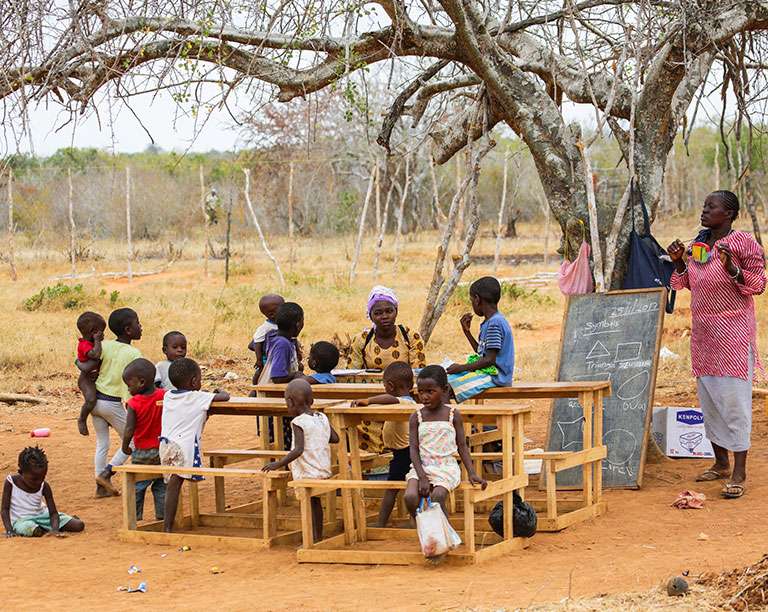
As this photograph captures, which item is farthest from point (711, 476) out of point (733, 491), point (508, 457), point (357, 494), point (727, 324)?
point (357, 494)

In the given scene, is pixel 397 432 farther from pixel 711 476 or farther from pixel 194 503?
pixel 711 476

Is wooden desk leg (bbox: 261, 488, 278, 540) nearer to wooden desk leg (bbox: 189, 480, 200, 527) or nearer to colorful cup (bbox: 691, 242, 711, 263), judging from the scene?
wooden desk leg (bbox: 189, 480, 200, 527)

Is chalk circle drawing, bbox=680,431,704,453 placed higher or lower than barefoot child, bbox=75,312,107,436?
lower

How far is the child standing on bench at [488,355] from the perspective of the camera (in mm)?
6445

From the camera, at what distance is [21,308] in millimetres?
18234

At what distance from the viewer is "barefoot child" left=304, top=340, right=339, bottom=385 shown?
714cm

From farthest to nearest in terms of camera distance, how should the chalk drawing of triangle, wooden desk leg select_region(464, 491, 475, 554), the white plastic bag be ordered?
the chalk drawing of triangle → wooden desk leg select_region(464, 491, 475, 554) → the white plastic bag

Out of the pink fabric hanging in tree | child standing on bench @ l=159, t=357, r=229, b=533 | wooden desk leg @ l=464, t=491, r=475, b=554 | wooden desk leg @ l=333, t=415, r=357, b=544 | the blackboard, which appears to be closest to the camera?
wooden desk leg @ l=464, t=491, r=475, b=554

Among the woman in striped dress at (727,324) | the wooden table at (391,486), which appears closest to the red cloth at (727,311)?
the woman in striped dress at (727,324)

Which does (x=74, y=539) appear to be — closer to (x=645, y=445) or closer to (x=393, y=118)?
(x=645, y=445)

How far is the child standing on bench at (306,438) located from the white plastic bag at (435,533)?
763mm

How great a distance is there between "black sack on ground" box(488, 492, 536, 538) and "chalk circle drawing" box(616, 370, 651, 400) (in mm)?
1909

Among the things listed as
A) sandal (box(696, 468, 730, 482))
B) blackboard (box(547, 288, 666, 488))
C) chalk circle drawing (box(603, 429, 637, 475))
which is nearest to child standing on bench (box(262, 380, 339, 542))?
blackboard (box(547, 288, 666, 488))

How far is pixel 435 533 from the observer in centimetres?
541
